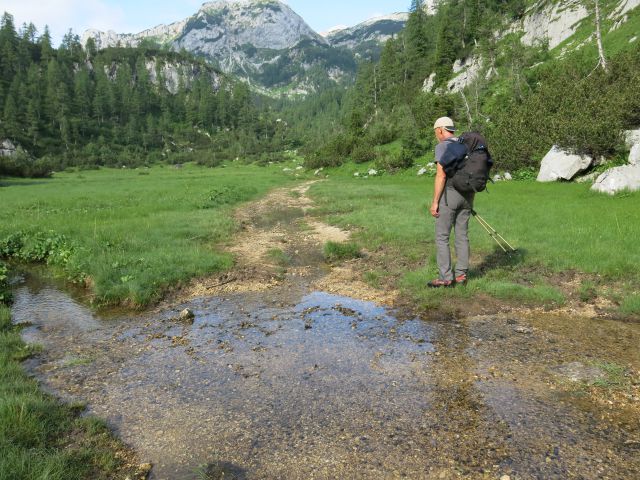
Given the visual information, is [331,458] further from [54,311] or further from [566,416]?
[54,311]

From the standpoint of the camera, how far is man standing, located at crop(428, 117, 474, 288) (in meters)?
9.52

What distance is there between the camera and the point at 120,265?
511 inches

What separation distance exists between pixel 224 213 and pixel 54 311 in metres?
16.9

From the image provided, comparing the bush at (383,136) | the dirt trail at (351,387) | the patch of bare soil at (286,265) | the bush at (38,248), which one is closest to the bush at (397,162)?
the bush at (383,136)

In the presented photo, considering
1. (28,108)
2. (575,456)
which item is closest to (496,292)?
(575,456)

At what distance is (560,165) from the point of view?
30.4 meters

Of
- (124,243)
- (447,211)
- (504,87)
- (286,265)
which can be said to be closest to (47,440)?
(447,211)

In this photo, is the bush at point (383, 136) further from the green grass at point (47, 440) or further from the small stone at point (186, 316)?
the green grass at point (47, 440)

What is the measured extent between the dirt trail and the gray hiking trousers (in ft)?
5.64

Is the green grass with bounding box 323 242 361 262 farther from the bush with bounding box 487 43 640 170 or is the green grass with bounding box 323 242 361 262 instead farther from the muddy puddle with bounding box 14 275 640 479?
the bush with bounding box 487 43 640 170

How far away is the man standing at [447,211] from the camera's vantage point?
375 inches

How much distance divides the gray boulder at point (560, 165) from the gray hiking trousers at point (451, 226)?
25.0 m

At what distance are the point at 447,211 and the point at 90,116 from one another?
18283 centimetres

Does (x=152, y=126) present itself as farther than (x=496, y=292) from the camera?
Yes
